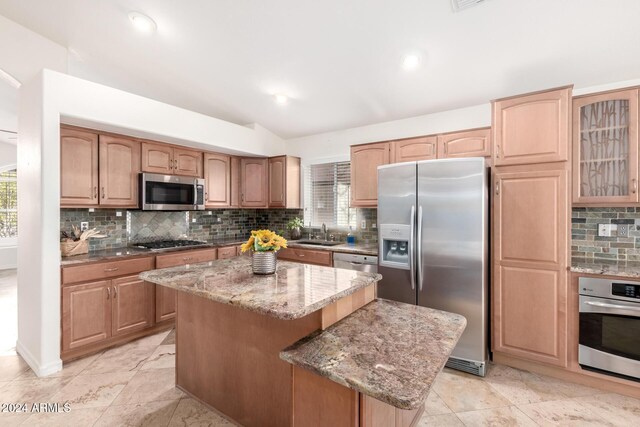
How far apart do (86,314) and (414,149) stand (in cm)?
371

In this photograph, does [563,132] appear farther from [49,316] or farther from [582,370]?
[49,316]

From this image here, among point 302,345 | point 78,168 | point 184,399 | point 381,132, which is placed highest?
point 381,132

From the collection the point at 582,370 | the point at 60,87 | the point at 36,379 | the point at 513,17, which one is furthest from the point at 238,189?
the point at 582,370

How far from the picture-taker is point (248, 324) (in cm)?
184

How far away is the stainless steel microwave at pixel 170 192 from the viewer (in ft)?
11.3

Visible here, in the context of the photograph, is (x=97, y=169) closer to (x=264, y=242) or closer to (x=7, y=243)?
(x=264, y=242)

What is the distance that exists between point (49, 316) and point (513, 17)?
4361mm

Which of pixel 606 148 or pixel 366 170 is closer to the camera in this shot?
pixel 606 148

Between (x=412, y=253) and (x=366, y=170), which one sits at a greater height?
(x=366, y=170)

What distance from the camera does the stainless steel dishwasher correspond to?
130 inches

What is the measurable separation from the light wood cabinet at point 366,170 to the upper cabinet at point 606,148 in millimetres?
1756

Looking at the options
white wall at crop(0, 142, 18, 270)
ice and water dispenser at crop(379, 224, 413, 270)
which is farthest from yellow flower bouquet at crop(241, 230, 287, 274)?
white wall at crop(0, 142, 18, 270)

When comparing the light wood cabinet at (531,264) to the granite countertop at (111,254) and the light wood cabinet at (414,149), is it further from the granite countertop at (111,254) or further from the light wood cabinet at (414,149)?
the granite countertop at (111,254)

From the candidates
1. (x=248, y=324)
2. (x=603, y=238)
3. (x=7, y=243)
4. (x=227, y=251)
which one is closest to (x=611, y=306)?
(x=603, y=238)
